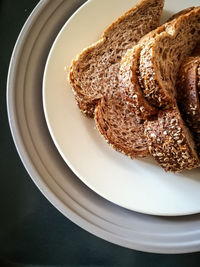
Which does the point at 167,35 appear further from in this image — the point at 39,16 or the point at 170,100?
the point at 39,16

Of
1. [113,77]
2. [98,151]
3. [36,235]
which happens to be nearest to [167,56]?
[113,77]

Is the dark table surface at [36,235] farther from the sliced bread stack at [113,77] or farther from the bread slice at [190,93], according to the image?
the bread slice at [190,93]

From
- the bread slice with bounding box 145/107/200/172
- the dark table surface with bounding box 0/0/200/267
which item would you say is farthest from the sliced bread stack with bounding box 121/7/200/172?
the dark table surface with bounding box 0/0/200/267

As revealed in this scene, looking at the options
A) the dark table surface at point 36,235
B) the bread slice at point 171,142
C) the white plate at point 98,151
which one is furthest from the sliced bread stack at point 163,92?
the dark table surface at point 36,235

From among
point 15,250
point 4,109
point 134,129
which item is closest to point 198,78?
point 134,129

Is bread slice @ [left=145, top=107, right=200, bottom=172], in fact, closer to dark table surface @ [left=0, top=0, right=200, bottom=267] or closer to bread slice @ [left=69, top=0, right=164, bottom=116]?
bread slice @ [left=69, top=0, right=164, bottom=116]

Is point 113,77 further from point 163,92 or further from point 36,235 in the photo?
point 36,235
